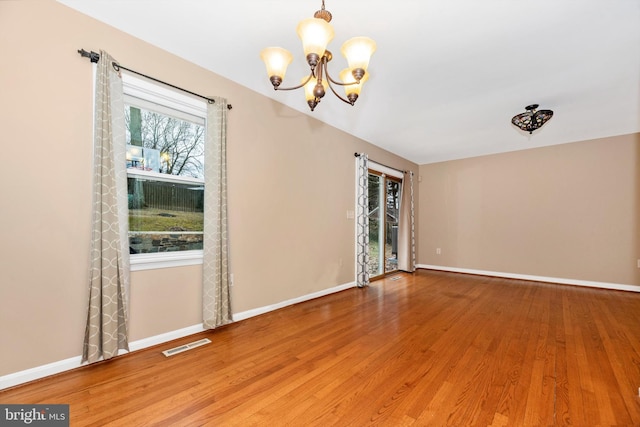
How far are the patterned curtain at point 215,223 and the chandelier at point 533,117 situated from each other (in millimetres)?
3717

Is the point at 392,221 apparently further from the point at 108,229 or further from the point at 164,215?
the point at 108,229

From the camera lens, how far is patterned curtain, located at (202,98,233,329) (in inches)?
105

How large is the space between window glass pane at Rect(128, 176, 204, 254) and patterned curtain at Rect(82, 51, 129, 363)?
0.23m

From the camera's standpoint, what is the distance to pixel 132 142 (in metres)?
2.36

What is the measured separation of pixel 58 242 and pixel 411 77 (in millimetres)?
3338

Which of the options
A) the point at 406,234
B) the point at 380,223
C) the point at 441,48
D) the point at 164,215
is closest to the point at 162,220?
the point at 164,215

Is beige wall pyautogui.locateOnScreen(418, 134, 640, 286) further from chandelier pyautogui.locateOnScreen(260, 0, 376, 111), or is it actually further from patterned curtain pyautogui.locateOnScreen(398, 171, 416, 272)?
chandelier pyautogui.locateOnScreen(260, 0, 376, 111)

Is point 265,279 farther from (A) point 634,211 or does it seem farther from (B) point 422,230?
(A) point 634,211

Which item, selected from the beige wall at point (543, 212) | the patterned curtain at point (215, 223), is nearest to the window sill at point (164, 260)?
the patterned curtain at point (215, 223)

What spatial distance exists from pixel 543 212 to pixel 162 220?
6282 mm

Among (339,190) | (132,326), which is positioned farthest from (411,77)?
(132,326)

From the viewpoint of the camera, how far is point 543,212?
517cm

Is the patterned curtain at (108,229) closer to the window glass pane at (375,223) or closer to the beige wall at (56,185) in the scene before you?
the beige wall at (56,185)
